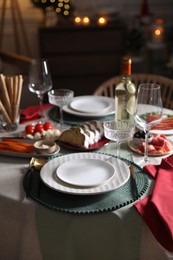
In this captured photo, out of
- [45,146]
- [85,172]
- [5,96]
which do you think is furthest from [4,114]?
[85,172]

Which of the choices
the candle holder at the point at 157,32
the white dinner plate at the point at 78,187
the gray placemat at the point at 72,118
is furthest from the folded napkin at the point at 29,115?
the candle holder at the point at 157,32

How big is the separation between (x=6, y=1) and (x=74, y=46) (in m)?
0.86

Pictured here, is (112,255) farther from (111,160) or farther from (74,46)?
(74,46)

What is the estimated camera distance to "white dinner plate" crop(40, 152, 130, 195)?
41.7 inches

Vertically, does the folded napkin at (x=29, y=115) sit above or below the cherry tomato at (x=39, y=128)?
below

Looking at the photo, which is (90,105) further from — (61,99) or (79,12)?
(79,12)

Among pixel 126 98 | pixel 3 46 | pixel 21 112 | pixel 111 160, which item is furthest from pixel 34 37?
pixel 111 160

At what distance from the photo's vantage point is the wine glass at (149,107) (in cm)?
125

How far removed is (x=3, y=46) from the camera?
394cm

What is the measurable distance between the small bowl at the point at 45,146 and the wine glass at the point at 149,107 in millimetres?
294

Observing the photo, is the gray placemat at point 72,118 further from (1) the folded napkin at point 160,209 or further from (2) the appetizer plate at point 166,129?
(1) the folded napkin at point 160,209

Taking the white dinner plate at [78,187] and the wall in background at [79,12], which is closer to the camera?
the white dinner plate at [78,187]

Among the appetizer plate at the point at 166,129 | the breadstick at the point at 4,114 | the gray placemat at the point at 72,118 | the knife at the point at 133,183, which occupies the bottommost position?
the gray placemat at the point at 72,118

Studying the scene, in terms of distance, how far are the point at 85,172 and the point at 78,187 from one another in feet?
0.31
